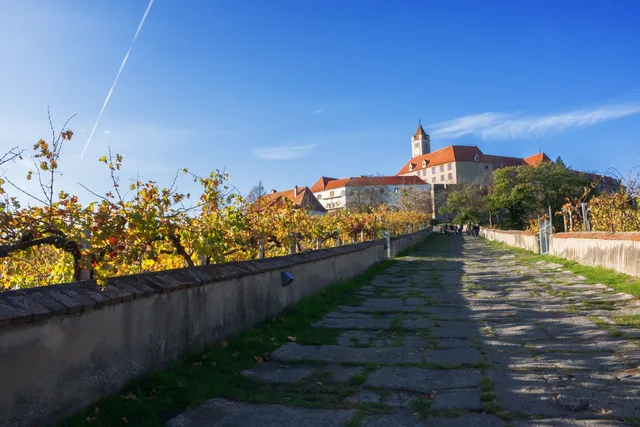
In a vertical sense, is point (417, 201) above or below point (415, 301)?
above

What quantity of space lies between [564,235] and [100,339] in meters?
17.2

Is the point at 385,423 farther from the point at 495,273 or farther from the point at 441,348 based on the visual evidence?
the point at 495,273

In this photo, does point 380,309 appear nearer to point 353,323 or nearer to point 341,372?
point 353,323

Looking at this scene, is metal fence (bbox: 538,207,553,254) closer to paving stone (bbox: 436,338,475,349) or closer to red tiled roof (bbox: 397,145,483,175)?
paving stone (bbox: 436,338,475,349)

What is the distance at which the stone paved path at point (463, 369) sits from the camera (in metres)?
3.65

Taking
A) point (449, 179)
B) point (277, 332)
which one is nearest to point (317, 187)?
point (449, 179)

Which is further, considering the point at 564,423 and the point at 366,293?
the point at 366,293

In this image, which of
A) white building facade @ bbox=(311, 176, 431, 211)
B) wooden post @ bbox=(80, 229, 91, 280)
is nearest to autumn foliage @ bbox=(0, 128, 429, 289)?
wooden post @ bbox=(80, 229, 91, 280)

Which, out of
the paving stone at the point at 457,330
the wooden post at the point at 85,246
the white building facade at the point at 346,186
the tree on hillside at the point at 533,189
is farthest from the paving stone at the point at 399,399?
the white building facade at the point at 346,186

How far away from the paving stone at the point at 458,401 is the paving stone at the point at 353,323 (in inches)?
118

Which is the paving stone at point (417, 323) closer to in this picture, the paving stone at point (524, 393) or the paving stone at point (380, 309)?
the paving stone at point (380, 309)

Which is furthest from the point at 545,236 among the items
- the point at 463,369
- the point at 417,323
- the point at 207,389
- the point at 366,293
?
the point at 207,389

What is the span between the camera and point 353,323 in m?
7.48

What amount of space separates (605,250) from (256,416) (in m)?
11.4
